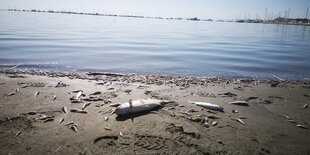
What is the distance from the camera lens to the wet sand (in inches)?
151

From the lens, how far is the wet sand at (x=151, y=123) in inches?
151

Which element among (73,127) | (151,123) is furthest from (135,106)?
(73,127)

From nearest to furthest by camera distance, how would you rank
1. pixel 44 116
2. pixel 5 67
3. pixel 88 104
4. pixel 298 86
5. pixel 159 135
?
pixel 159 135 < pixel 44 116 < pixel 88 104 < pixel 298 86 < pixel 5 67

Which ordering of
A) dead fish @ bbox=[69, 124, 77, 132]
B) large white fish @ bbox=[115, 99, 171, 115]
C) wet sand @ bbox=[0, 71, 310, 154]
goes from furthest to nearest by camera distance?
large white fish @ bbox=[115, 99, 171, 115] < dead fish @ bbox=[69, 124, 77, 132] < wet sand @ bbox=[0, 71, 310, 154]

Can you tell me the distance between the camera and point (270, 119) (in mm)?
5211

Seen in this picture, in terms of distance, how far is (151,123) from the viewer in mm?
4641

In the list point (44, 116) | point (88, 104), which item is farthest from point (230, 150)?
point (44, 116)

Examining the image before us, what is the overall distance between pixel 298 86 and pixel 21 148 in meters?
10.5

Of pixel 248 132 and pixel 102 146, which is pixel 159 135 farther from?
pixel 248 132

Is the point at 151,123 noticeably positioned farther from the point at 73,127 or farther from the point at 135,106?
the point at 73,127

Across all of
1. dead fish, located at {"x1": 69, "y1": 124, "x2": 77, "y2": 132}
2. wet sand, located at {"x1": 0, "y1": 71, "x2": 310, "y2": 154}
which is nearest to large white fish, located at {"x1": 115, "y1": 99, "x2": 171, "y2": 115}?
wet sand, located at {"x1": 0, "y1": 71, "x2": 310, "y2": 154}

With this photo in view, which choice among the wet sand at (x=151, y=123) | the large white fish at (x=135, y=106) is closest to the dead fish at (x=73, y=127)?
the wet sand at (x=151, y=123)

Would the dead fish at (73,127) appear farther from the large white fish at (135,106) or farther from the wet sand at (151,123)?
the large white fish at (135,106)

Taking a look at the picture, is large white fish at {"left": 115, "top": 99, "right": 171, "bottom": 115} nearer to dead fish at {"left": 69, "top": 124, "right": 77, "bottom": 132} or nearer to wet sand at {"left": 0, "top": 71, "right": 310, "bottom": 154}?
wet sand at {"left": 0, "top": 71, "right": 310, "bottom": 154}
